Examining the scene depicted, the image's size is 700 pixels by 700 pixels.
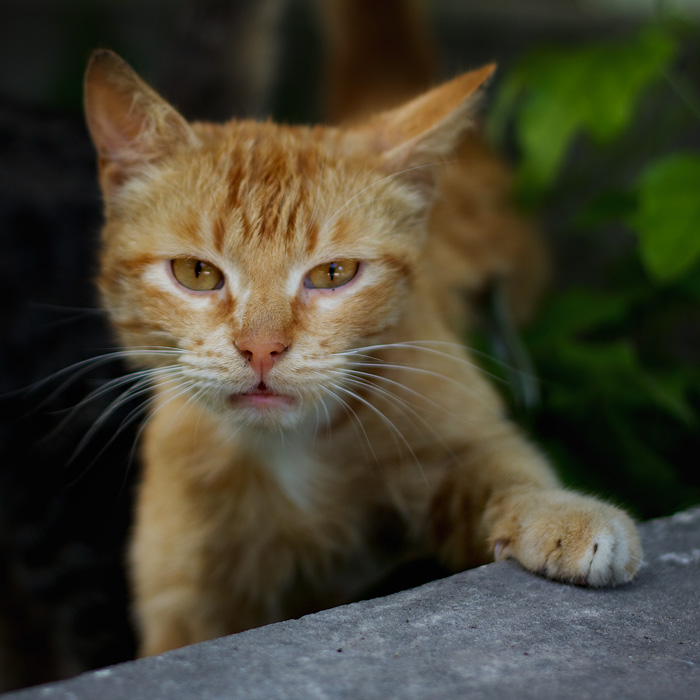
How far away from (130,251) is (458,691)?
3.08 ft

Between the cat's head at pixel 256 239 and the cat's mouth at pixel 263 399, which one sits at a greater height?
the cat's head at pixel 256 239

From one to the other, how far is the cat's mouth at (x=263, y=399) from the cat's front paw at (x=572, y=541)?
43 centimetres

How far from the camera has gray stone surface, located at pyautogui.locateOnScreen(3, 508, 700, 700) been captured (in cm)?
87

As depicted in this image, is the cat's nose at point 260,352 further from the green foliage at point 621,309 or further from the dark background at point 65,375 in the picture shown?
the green foliage at point 621,309

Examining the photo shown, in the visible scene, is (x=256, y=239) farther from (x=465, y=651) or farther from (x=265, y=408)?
(x=465, y=651)

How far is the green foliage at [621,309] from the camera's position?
185 cm

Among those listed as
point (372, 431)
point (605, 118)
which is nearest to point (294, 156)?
point (372, 431)

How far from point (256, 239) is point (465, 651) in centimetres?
73

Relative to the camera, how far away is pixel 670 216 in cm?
179

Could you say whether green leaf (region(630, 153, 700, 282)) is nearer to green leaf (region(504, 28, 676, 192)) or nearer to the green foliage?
the green foliage

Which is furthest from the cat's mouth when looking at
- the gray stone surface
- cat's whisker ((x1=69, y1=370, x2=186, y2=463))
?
the gray stone surface

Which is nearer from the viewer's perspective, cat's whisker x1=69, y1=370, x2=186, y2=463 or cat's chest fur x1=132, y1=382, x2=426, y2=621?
cat's whisker x1=69, y1=370, x2=186, y2=463

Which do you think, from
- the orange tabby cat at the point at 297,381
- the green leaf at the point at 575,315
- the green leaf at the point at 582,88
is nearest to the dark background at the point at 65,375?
the orange tabby cat at the point at 297,381

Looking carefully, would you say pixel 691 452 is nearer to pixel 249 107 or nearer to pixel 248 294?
pixel 248 294
